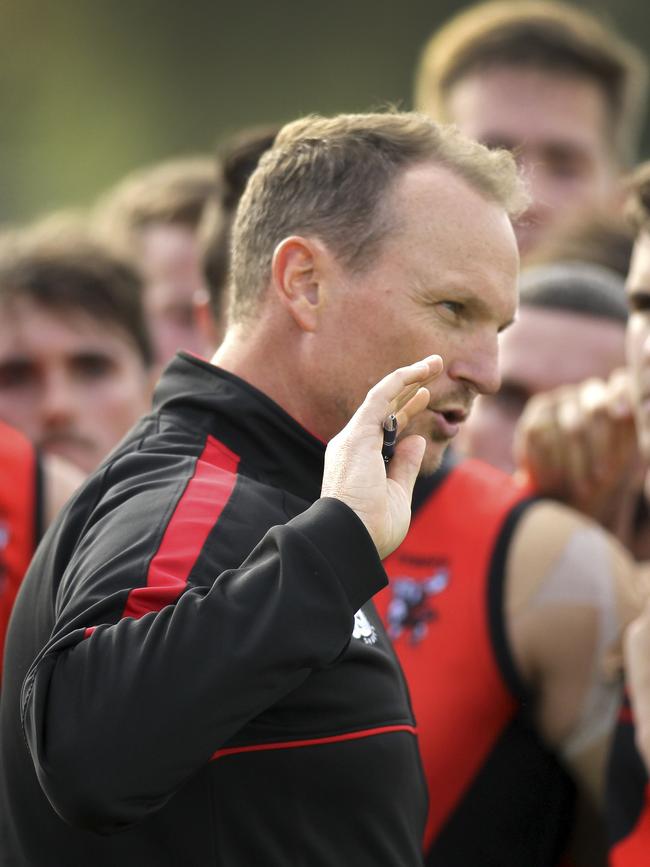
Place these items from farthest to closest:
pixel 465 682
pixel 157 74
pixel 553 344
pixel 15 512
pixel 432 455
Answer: pixel 157 74 < pixel 553 344 < pixel 15 512 < pixel 465 682 < pixel 432 455

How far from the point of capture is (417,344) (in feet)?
5.70

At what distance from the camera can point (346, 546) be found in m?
1.45

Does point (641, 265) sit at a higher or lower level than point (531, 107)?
lower

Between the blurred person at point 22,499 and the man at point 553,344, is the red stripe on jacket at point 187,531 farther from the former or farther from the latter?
the man at point 553,344

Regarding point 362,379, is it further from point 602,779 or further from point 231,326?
point 602,779

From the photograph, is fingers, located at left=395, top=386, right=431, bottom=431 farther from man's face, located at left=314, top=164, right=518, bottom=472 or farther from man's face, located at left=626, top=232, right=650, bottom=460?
man's face, located at left=626, top=232, right=650, bottom=460

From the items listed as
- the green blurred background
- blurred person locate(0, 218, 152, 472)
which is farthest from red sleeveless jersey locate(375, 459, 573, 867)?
the green blurred background

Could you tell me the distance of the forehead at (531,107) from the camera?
4859mm

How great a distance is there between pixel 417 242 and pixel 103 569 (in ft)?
2.01

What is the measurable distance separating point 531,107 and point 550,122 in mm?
93

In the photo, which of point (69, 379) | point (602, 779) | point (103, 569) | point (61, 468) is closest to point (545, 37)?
point (69, 379)

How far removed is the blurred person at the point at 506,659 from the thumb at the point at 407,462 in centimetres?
111

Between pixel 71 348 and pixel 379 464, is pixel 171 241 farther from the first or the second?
pixel 379 464

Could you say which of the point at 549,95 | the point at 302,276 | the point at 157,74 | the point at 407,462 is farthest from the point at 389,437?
the point at 157,74
